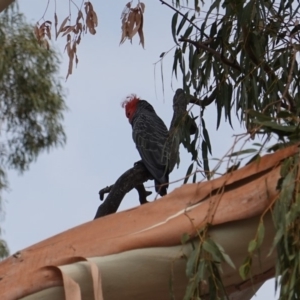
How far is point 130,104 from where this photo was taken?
317 cm

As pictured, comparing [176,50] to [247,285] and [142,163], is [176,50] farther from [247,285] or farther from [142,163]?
[247,285]

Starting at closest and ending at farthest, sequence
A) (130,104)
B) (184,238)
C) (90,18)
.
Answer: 1. (184,238)
2. (90,18)
3. (130,104)

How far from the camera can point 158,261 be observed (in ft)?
6.27

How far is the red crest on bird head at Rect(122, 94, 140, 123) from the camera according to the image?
314 cm

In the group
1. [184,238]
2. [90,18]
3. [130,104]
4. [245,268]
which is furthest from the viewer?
[130,104]

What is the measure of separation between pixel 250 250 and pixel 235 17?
124 centimetres

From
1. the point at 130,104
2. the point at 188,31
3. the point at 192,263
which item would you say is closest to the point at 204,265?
the point at 192,263

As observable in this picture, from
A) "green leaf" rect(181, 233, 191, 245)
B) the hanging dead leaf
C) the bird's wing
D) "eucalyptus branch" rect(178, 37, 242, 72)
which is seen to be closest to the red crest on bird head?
the bird's wing

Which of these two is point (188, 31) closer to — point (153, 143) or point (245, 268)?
point (153, 143)

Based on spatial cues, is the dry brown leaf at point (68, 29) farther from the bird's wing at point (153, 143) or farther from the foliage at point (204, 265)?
the foliage at point (204, 265)

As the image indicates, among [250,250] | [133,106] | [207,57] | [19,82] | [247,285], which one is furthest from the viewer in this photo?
[19,82]

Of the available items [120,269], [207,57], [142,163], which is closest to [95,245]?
[120,269]

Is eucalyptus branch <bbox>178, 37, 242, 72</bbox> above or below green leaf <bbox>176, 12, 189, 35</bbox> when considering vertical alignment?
below

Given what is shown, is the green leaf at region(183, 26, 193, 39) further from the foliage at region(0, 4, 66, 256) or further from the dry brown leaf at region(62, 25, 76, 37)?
the foliage at region(0, 4, 66, 256)
